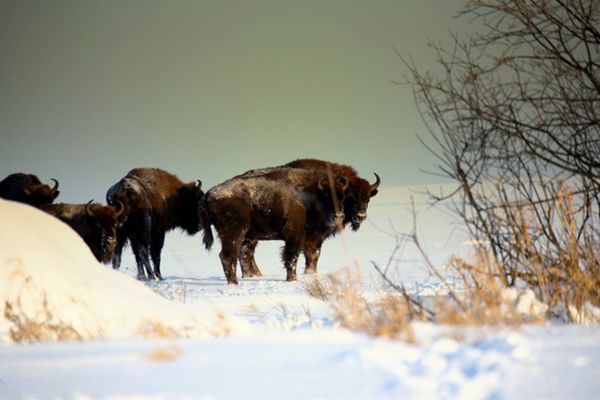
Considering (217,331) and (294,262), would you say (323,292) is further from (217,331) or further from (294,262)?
(294,262)

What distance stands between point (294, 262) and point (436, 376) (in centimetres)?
1289

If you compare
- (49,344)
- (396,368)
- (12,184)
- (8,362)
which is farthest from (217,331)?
(12,184)

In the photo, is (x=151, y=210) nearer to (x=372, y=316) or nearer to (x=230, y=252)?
(x=230, y=252)

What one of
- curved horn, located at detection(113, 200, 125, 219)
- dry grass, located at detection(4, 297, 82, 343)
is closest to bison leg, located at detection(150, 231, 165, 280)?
curved horn, located at detection(113, 200, 125, 219)

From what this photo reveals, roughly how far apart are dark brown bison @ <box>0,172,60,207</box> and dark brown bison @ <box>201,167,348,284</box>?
416 cm

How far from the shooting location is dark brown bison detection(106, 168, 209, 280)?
1828 cm

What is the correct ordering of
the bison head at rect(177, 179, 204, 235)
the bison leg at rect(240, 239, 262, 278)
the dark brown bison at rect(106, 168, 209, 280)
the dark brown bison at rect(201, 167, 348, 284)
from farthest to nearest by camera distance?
the bison head at rect(177, 179, 204, 235)
the dark brown bison at rect(106, 168, 209, 280)
the bison leg at rect(240, 239, 262, 278)
the dark brown bison at rect(201, 167, 348, 284)

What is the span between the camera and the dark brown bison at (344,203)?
17688 millimetres

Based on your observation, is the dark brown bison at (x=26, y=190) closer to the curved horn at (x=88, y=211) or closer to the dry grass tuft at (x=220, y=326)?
the curved horn at (x=88, y=211)

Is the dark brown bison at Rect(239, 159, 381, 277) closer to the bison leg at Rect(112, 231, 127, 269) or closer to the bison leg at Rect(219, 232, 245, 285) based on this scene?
the bison leg at Rect(219, 232, 245, 285)

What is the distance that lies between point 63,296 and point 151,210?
41.7 ft

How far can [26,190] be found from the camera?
62.0 ft

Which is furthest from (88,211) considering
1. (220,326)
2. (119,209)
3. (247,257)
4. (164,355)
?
(164,355)

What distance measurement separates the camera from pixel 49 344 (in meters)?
5.33
